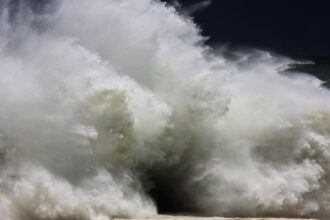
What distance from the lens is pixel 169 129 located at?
32.8ft

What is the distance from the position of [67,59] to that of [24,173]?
7.34 ft

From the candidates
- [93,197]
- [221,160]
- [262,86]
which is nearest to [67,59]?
[93,197]

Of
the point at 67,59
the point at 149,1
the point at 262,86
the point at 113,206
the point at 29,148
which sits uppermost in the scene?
the point at 149,1

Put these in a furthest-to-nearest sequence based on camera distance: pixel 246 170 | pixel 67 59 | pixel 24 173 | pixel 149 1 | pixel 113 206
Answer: pixel 149 1 → pixel 246 170 → pixel 67 59 → pixel 113 206 → pixel 24 173

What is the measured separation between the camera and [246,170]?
10.3 meters

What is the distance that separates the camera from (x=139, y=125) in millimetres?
9617

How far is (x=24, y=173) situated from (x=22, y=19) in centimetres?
376

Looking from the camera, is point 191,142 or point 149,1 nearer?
point 191,142

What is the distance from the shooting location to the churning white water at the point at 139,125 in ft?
27.4

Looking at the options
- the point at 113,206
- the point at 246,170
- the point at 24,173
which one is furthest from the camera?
the point at 246,170

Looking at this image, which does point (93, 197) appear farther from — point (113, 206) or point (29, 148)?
point (29, 148)

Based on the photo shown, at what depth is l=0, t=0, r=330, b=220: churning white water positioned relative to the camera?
836 centimetres

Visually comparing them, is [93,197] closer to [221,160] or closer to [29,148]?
[29,148]

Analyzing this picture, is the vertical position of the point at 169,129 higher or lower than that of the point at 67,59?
lower
